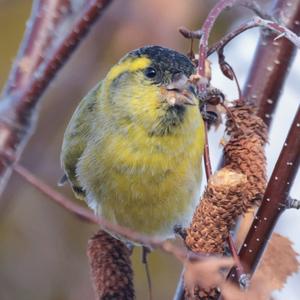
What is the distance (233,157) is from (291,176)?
0.21 m

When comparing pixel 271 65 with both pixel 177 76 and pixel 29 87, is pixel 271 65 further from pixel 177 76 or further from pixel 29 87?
pixel 29 87

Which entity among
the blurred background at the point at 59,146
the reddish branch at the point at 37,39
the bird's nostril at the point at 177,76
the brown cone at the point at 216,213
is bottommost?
the blurred background at the point at 59,146

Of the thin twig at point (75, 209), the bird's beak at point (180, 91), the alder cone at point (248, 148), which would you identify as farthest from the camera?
the bird's beak at point (180, 91)

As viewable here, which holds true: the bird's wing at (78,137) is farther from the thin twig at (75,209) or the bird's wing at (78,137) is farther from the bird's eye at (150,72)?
the thin twig at (75,209)

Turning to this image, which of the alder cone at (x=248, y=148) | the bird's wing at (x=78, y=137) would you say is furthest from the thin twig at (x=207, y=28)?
the bird's wing at (x=78, y=137)

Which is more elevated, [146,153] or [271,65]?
[271,65]

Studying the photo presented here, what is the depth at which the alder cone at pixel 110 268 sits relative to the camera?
1897 millimetres

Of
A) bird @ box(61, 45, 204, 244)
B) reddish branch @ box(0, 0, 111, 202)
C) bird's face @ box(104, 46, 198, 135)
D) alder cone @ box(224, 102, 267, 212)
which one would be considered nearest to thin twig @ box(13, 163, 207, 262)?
reddish branch @ box(0, 0, 111, 202)

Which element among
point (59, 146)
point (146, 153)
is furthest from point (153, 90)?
point (59, 146)

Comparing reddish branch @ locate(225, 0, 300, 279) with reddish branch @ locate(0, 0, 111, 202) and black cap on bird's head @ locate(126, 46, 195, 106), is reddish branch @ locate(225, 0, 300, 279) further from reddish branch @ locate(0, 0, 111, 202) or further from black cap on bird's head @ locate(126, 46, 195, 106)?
reddish branch @ locate(0, 0, 111, 202)

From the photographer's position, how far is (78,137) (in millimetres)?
2361

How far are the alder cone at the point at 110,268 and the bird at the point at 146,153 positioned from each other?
0.04m

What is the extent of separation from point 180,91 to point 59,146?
149cm

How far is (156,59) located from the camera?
2.07m
